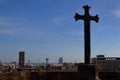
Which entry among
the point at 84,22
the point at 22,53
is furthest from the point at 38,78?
the point at 22,53

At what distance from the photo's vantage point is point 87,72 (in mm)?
11039

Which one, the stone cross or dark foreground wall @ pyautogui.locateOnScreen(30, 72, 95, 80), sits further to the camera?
dark foreground wall @ pyautogui.locateOnScreen(30, 72, 95, 80)

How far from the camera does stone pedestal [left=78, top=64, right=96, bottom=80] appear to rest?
1102 centimetres

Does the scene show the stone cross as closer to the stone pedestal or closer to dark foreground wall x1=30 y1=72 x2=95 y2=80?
the stone pedestal

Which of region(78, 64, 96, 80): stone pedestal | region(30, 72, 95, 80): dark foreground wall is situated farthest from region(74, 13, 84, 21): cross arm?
region(30, 72, 95, 80): dark foreground wall

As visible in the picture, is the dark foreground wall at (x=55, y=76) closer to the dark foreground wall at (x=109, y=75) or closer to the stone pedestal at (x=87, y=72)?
the stone pedestal at (x=87, y=72)

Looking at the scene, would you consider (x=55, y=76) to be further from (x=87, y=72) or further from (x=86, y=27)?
(x=86, y=27)

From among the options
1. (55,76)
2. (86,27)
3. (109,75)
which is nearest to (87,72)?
(55,76)

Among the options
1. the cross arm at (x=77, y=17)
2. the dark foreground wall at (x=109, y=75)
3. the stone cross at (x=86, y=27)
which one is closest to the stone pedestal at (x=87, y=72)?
the stone cross at (x=86, y=27)

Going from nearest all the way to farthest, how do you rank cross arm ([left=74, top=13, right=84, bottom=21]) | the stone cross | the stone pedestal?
the stone pedestal < the stone cross < cross arm ([left=74, top=13, right=84, bottom=21])

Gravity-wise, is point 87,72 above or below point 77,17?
below

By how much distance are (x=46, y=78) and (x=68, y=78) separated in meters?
0.99

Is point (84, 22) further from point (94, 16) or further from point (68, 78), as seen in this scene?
point (68, 78)

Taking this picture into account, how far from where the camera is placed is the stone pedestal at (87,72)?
1102cm
